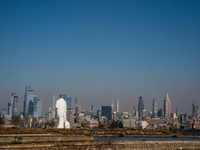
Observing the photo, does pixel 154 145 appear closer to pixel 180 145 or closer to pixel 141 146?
pixel 141 146

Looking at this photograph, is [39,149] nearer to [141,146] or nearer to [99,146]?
[99,146]

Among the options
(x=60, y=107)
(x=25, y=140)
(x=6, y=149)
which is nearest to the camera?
(x=6, y=149)

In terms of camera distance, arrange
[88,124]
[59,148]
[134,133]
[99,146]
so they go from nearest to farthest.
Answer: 1. [59,148]
2. [99,146]
3. [134,133]
4. [88,124]

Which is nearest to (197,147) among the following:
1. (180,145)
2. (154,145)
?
(180,145)

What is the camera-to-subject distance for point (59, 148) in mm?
18078

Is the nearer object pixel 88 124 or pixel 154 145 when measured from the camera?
pixel 154 145

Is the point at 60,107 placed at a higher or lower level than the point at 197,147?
higher

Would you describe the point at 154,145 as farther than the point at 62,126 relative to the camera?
No

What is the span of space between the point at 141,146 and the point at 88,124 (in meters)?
170

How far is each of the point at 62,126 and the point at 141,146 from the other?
3345 centimetres

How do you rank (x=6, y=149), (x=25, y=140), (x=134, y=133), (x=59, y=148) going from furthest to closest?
(x=134, y=133), (x=25, y=140), (x=59, y=148), (x=6, y=149)

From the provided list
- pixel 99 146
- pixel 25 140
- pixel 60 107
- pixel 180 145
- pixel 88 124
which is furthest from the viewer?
pixel 88 124

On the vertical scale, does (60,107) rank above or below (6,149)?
above

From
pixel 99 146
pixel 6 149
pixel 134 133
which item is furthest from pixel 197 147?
pixel 134 133
